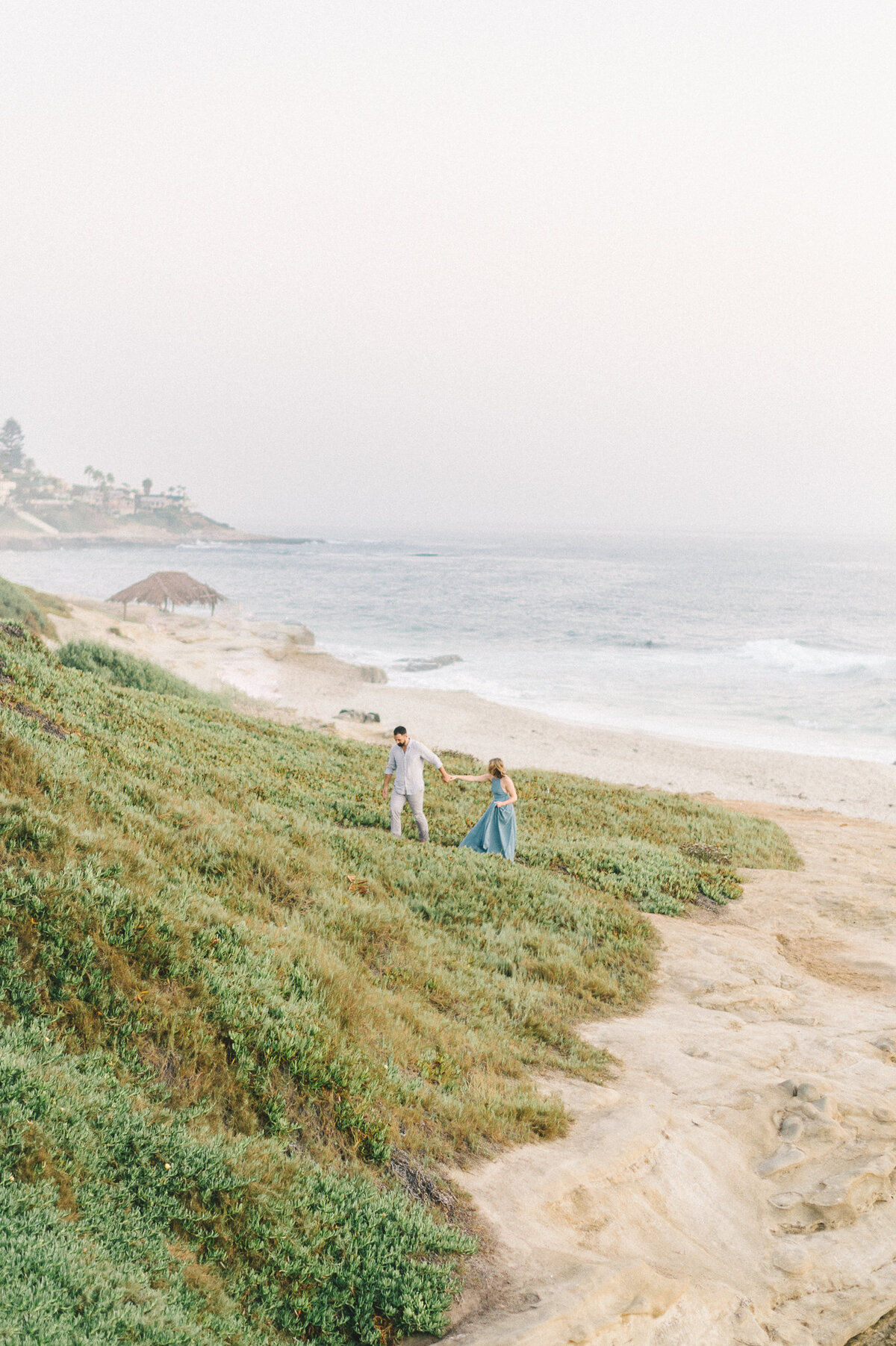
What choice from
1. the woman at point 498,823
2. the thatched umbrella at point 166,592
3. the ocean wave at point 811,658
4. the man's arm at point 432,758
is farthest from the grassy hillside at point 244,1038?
the ocean wave at point 811,658

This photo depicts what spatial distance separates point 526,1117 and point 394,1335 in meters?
2.01

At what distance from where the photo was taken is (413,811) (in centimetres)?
1171

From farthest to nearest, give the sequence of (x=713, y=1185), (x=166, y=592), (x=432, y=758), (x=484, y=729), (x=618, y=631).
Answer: (x=618, y=631), (x=166, y=592), (x=484, y=729), (x=432, y=758), (x=713, y=1185)

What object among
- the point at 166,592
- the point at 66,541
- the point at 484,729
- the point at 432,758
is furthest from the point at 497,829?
the point at 66,541

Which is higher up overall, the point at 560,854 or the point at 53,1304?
the point at 53,1304

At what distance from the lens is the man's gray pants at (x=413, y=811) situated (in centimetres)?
1164

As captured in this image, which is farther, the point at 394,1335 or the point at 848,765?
the point at 848,765

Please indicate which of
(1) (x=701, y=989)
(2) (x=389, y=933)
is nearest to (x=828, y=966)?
(1) (x=701, y=989)

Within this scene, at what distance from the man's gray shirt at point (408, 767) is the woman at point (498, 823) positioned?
569 mm

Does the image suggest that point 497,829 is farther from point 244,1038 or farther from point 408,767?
point 244,1038

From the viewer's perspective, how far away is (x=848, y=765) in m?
30.6

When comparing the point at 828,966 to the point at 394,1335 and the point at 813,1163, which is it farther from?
the point at 394,1335

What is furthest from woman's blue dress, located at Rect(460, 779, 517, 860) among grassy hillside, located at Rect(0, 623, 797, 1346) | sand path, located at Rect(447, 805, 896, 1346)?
sand path, located at Rect(447, 805, 896, 1346)

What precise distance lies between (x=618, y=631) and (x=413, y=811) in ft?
195
